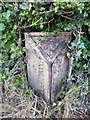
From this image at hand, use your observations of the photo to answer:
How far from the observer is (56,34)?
1.60 m

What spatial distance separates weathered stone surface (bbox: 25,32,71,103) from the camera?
1604 mm

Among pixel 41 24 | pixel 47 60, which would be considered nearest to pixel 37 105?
pixel 47 60

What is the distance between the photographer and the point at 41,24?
1551mm

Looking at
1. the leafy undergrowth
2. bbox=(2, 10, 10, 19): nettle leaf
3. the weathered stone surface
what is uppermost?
bbox=(2, 10, 10, 19): nettle leaf

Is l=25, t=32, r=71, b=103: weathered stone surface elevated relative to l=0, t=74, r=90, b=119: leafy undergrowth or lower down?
elevated

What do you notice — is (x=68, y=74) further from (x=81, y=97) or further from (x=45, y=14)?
(x=45, y=14)

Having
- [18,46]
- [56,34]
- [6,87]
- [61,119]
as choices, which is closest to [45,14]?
[56,34]

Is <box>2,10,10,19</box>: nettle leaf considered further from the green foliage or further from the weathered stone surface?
the weathered stone surface

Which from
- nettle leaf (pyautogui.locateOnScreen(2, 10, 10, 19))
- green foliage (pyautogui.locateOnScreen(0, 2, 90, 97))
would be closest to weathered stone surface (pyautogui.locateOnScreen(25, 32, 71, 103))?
green foliage (pyautogui.locateOnScreen(0, 2, 90, 97))

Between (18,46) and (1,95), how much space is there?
0.41 metres

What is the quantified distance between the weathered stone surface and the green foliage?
1.7 inches

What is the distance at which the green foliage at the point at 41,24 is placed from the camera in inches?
58.7

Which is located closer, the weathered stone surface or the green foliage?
the green foliage

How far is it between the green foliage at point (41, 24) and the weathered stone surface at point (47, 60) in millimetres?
44
